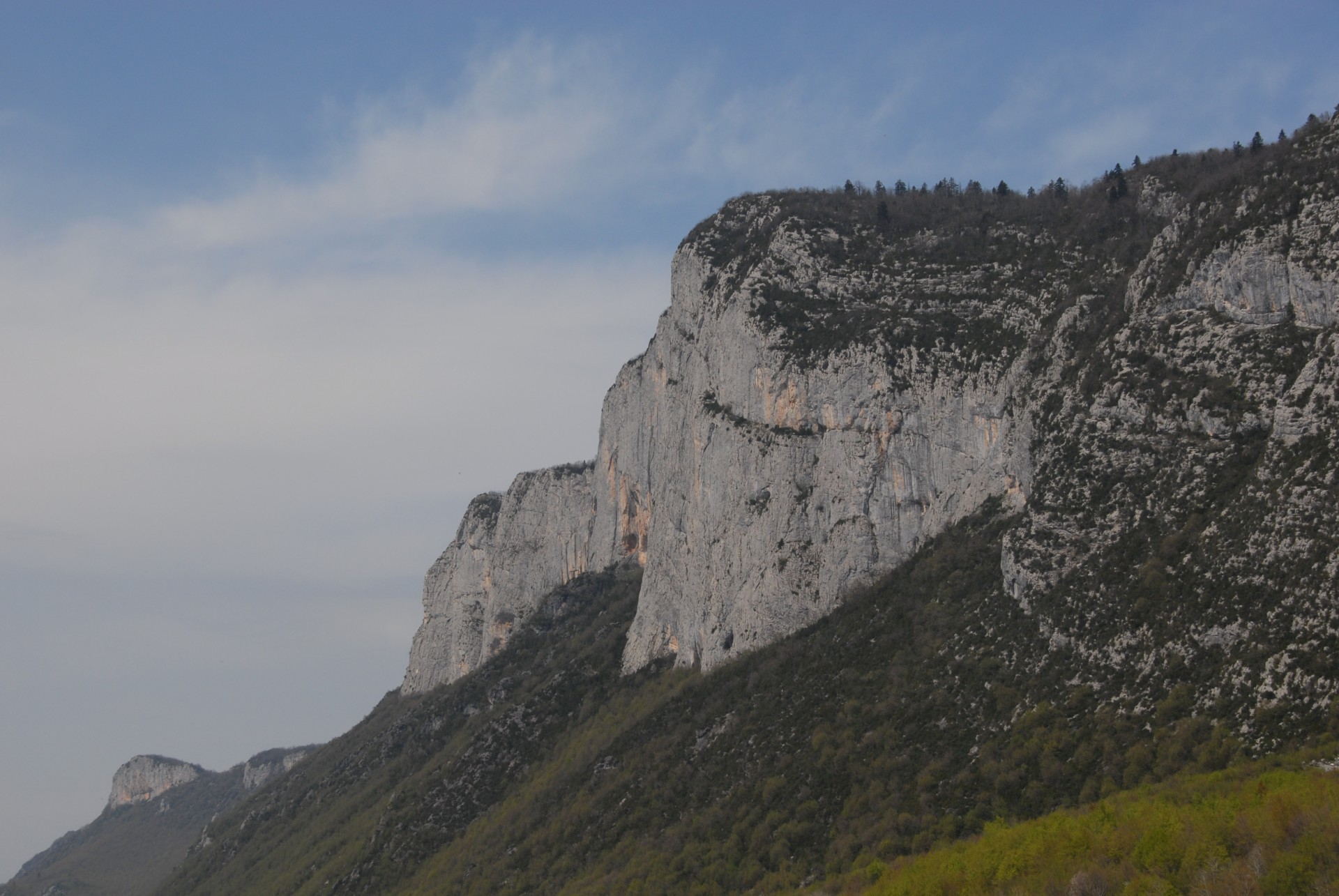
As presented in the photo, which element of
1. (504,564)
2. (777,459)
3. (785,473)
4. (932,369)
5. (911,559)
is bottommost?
(911,559)

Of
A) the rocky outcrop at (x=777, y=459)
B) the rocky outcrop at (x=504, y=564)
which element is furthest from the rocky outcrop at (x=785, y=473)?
the rocky outcrop at (x=504, y=564)

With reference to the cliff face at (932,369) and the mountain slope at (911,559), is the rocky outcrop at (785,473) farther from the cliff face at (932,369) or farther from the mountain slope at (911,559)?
the mountain slope at (911,559)

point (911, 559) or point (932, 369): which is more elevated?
point (932, 369)

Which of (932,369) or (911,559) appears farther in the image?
(932,369)

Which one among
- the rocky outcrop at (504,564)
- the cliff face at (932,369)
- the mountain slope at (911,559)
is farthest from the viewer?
the rocky outcrop at (504,564)

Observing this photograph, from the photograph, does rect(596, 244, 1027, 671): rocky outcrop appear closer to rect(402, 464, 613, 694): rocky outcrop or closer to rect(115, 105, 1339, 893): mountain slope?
rect(115, 105, 1339, 893): mountain slope

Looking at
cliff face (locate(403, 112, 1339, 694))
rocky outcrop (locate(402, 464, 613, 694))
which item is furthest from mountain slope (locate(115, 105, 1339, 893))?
rocky outcrop (locate(402, 464, 613, 694))

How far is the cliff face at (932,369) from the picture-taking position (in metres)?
72.6

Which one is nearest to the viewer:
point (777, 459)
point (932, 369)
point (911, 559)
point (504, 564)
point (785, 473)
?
point (911, 559)

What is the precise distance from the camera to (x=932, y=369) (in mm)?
98062

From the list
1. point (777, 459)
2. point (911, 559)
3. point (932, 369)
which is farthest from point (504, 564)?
point (911, 559)

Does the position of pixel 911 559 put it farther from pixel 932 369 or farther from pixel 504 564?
pixel 504 564

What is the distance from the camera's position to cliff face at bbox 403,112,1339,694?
72.6 meters

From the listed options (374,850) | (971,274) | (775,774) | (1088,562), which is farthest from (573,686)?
(1088,562)
